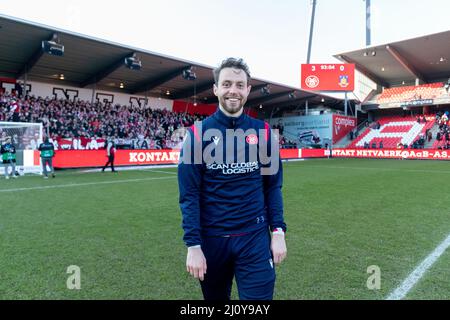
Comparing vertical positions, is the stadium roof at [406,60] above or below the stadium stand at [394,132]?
above

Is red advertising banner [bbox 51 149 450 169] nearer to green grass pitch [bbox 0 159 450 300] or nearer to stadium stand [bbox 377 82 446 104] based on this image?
green grass pitch [bbox 0 159 450 300]

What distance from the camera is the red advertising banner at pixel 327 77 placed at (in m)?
39.9

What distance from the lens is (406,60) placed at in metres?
39.3

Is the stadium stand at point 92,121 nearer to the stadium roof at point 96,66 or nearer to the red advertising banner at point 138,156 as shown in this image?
the stadium roof at point 96,66

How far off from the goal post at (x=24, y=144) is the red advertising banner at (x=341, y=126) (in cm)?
3127

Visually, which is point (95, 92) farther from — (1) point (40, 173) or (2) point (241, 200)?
(2) point (241, 200)

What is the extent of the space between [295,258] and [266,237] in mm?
2345

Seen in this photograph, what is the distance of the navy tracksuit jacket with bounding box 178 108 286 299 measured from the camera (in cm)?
202

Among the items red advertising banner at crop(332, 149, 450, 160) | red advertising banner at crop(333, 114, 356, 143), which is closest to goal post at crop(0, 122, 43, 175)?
red advertising banner at crop(332, 149, 450, 160)

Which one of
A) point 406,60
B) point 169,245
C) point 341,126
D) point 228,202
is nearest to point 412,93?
point 406,60

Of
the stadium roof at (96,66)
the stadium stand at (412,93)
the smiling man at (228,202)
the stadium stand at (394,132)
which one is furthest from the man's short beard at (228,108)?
the stadium stand at (412,93)

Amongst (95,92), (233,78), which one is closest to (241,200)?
(233,78)

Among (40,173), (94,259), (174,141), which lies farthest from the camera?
(174,141)

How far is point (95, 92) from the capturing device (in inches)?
1168
